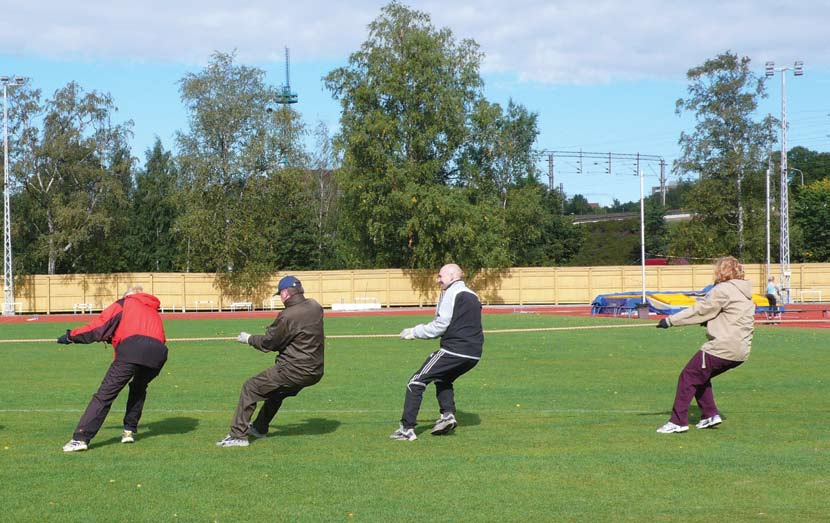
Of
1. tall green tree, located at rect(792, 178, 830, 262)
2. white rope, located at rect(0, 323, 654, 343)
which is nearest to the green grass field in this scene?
white rope, located at rect(0, 323, 654, 343)

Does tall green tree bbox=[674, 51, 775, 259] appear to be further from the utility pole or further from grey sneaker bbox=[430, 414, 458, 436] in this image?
grey sneaker bbox=[430, 414, 458, 436]

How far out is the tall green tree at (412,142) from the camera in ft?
183

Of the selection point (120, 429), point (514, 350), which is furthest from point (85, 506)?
point (514, 350)

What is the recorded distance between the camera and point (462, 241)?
56.3 m

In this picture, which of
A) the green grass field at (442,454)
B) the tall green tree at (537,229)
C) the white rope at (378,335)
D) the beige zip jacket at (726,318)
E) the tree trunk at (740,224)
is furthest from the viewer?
the tall green tree at (537,229)

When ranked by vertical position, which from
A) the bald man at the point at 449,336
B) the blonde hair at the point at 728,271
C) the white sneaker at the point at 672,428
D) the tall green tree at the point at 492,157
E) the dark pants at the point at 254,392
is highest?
the tall green tree at the point at 492,157

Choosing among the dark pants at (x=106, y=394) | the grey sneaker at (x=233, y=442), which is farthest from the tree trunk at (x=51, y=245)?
the grey sneaker at (x=233, y=442)

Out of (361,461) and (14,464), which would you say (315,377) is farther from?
(14,464)

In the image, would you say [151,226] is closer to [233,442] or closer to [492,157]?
[492,157]

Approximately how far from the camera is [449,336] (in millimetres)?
10422

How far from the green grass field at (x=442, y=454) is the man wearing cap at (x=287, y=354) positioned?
0.40 metres

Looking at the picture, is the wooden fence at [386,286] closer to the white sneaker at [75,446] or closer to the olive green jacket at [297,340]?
the olive green jacket at [297,340]

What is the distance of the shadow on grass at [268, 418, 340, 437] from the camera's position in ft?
36.4

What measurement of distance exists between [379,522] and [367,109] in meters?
51.2
